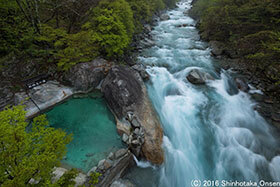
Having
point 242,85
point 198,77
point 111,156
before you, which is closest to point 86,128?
point 111,156

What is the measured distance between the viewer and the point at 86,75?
1014 centimetres

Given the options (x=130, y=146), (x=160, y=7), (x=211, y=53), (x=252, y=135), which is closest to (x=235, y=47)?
(x=211, y=53)

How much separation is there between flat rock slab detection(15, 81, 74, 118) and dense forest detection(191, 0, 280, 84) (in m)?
15.4

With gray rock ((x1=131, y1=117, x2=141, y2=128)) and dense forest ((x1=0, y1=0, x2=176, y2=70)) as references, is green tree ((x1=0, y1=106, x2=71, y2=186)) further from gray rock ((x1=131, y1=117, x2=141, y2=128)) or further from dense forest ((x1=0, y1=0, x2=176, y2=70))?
dense forest ((x1=0, y1=0, x2=176, y2=70))

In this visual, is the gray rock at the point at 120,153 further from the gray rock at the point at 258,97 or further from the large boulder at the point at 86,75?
the gray rock at the point at 258,97

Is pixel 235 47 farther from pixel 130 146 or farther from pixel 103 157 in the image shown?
pixel 103 157

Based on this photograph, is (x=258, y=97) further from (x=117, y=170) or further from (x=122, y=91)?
(x=117, y=170)

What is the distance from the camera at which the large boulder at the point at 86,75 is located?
33.0ft

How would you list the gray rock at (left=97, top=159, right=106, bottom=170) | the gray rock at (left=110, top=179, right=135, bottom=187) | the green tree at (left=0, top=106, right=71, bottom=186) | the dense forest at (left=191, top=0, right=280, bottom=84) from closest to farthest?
the green tree at (left=0, top=106, right=71, bottom=186)
the gray rock at (left=97, top=159, right=106, bottom=170)
the gray rock at (left=110, top=179, right=135, bottom=187)
the dense forest at (left=191, top=0, right=280, bottom=84)

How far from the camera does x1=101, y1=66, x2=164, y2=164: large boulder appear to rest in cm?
673

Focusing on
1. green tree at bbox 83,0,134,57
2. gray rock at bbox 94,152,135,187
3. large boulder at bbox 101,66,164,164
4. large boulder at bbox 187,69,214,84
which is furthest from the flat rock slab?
large boulder at bbox 187,69,214,84

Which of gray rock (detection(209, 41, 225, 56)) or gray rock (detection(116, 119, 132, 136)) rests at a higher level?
gray rock (detection(209, 41, 225, 56))

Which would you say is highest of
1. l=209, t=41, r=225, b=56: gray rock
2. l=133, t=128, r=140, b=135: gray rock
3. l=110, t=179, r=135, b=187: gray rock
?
l=209, t=41, r=225, b=56: gray rock

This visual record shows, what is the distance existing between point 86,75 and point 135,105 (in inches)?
190
